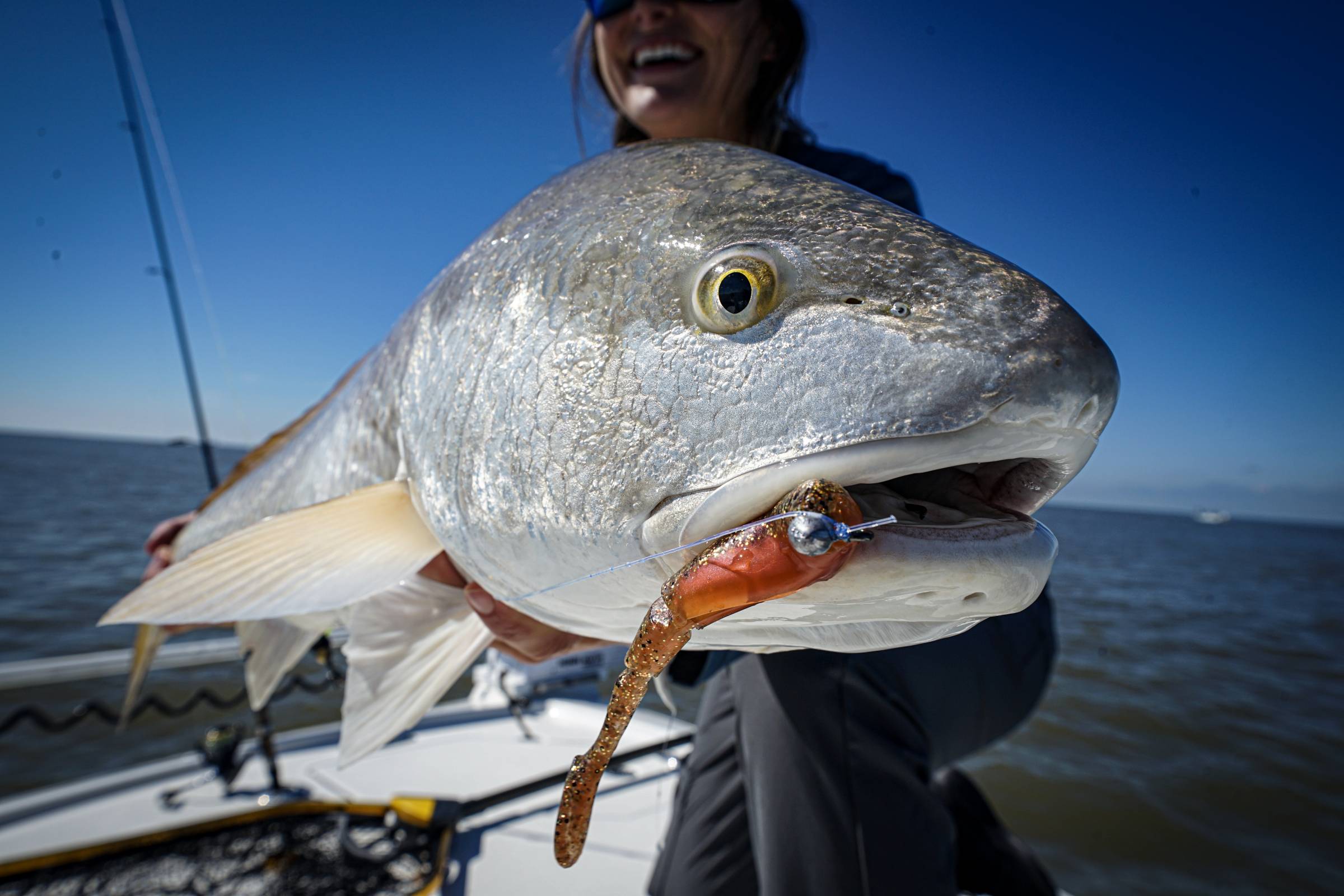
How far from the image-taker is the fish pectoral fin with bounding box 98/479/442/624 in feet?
4.66

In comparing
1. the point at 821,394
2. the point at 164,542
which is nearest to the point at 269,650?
the point at 164,542

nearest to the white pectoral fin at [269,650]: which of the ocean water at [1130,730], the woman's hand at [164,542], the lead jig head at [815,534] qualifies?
the woman's hand at [164,542]

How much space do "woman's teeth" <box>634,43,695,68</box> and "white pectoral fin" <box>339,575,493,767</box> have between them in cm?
Result: 212

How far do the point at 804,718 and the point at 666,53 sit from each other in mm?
Result: 2411

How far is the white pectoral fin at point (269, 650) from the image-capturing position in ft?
8.73

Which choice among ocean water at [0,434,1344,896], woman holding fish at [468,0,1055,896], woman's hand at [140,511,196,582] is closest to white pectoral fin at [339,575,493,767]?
woman holding fish at [468,0,1055,896]

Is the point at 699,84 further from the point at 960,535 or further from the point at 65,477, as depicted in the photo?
the point at 65,477

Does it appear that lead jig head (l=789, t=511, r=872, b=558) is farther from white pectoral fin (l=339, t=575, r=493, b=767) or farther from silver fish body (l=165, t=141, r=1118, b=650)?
white pectoral fin (l=339, t=575, r=493, b=767)

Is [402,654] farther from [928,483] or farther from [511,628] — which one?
[928,483]

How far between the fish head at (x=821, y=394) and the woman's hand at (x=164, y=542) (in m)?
2.93

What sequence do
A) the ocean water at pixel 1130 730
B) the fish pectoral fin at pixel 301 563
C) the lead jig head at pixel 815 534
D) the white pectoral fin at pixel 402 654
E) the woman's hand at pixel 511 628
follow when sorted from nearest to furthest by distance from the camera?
the lead jig head at pixel 815 534, the fish pectoral fin at pixel 301 563, the woman's hand at pixel 511 628, the white pectoral fin at pixel 402 654, the ocean water at pixel 1130 730

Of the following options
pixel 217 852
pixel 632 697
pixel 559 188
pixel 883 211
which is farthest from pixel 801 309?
pixel 217 852

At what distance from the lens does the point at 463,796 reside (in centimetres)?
365

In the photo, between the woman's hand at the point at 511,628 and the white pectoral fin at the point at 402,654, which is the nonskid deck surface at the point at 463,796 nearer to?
the woman's hand at the point at 511,628
